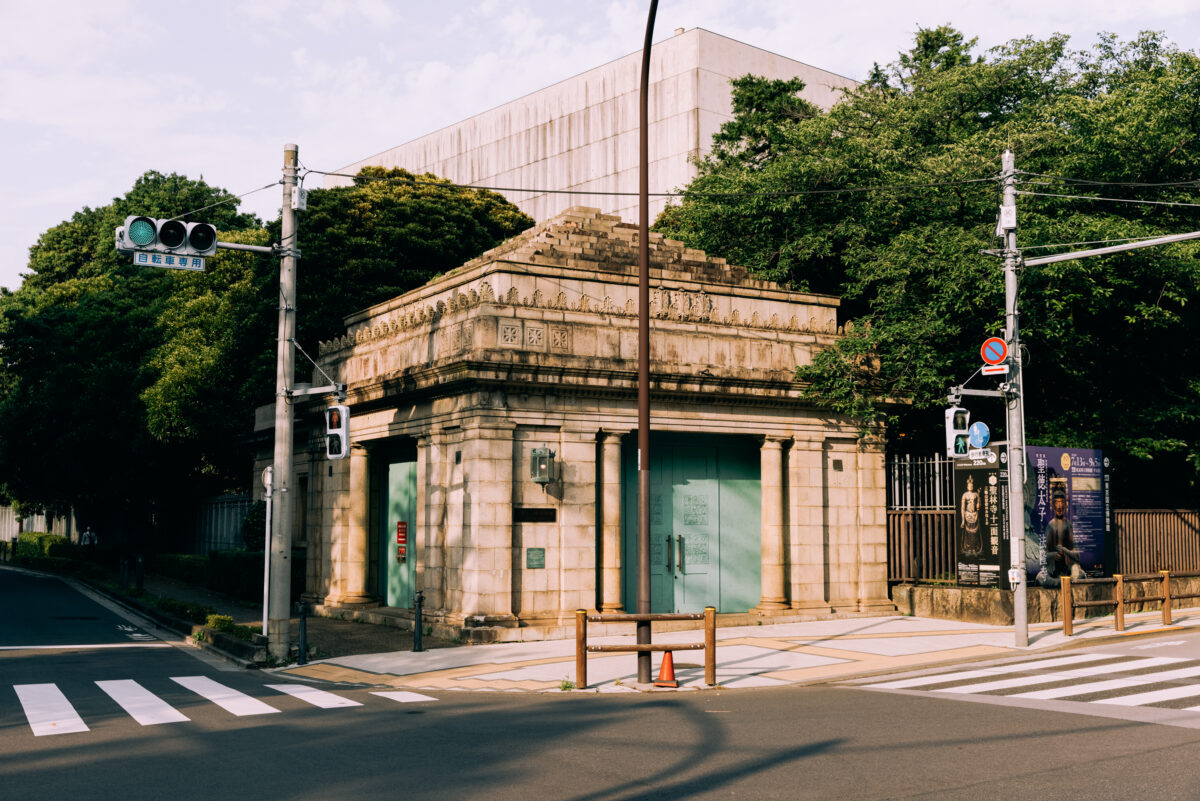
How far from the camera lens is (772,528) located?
77.5 ft

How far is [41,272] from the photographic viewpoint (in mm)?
65625

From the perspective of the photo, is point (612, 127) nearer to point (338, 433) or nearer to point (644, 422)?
point (338, 433)

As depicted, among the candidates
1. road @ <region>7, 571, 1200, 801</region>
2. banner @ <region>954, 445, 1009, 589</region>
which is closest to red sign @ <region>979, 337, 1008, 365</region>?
banner @ <region>954, 445, 1009, 589</region>

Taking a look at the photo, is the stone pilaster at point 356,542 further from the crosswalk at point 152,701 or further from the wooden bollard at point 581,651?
the wooden bollard at point 581,651

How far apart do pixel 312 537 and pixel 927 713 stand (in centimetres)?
1829

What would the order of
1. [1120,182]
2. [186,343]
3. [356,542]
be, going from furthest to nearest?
[186,343]
[1120,182]
[356,542]

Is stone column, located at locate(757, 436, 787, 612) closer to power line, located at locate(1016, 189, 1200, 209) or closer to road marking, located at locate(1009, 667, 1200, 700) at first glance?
road marking, located at locate(1009, 667, 1200, 700)

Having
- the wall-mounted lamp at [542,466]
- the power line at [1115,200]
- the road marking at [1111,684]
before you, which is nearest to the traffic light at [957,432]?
the road marking at [1111,684]

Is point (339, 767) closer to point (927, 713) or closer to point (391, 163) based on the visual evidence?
point (927, 713)

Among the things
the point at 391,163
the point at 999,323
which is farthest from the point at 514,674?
the point at 391,163

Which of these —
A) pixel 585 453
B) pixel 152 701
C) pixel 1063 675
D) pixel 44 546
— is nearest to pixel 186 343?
pixel 585 453

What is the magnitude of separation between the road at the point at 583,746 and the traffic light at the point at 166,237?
6513 millimetres

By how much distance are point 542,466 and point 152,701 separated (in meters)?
8.59

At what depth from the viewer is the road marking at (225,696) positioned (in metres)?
13.3
